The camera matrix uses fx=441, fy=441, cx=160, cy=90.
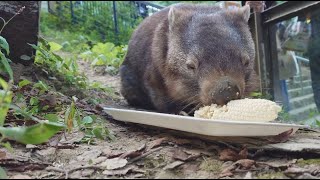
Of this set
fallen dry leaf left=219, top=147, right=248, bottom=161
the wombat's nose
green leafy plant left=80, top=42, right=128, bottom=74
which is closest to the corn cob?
the wombat's nose

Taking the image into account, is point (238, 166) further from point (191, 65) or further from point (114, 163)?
point (191, 65)

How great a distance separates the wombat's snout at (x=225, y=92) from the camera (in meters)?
2.79

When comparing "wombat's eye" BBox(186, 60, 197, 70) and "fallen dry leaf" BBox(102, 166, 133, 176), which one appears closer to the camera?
"fallen dry leaf" BBox(102, 166, 133, 176)

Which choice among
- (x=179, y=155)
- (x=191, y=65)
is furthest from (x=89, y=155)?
(x=191, y=65)

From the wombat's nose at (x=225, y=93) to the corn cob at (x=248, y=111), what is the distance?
7cm

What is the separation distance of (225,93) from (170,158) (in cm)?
72

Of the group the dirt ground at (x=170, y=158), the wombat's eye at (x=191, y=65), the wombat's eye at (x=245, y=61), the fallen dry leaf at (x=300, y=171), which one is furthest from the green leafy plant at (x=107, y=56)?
the fallen dry leaf at (x=300, y=171)

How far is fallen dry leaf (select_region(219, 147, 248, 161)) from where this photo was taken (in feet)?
7.26

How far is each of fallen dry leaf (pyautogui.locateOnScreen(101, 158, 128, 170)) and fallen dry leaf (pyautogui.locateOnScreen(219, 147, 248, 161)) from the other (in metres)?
0.49

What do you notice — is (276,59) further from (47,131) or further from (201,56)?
(47,131)

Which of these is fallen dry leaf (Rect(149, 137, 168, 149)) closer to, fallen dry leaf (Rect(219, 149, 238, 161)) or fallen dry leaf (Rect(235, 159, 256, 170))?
fallen dry leaf (Rect(219, 149, 238, 161))

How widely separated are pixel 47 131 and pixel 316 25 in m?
4.12

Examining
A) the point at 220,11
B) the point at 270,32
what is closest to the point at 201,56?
the point at 220,11

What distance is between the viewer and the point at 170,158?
2.26m
